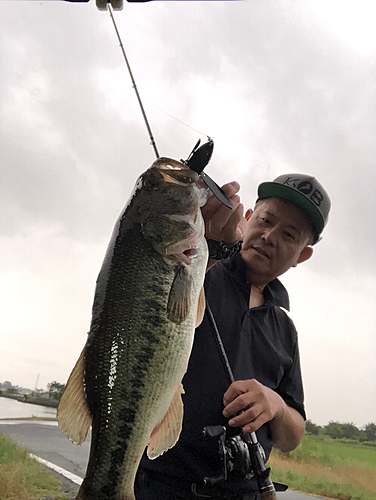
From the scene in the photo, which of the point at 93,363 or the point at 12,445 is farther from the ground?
the point at 93,363

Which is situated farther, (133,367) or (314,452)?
(314,452)

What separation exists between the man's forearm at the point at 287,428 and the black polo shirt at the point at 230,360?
0.05m

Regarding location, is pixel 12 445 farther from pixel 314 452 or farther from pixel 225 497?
pixel 225 497

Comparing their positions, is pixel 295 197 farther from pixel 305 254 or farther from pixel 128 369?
pixel 128 369

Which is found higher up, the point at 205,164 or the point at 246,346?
the point at 205,164

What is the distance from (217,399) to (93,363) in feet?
2.48

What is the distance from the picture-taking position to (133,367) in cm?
98

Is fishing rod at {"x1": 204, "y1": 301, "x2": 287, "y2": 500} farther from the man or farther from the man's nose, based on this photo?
the man's nose

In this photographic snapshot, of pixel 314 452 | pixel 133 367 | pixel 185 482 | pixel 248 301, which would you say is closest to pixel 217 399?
pixel 185 482

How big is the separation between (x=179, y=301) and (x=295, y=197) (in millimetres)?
1359

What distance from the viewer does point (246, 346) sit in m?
1.77

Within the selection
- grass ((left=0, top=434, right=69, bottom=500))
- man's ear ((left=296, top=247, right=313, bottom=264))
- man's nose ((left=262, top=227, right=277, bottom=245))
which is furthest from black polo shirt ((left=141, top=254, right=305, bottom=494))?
grass ((left=0, top=434, right=69, bottom=500))

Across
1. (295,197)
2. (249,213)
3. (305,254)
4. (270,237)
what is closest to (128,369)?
(270,237)

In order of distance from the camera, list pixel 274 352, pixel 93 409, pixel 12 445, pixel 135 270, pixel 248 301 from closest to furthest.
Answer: pixel 93 409
pixel 135 270
pixel 274 352
pixel 248 301
pixel 12 445
